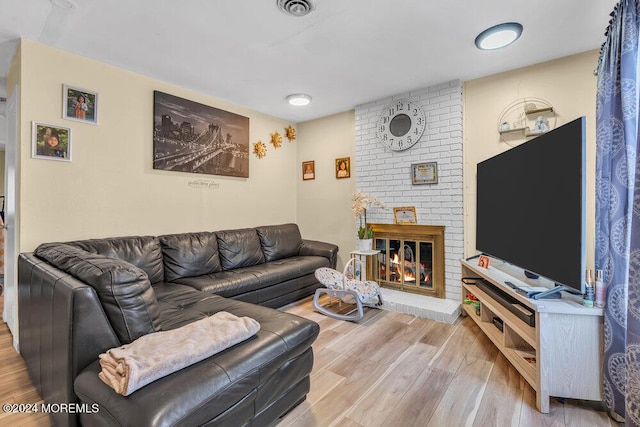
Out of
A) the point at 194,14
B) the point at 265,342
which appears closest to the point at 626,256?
the point at 265,342

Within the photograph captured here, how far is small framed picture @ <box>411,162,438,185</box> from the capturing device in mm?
3271

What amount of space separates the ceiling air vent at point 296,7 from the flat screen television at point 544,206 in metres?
1.72

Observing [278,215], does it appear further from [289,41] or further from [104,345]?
[104,345]

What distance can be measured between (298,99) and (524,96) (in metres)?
2.30

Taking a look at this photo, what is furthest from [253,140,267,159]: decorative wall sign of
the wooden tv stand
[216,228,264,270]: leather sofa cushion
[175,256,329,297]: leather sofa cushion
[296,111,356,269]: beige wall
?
the wooden tv stand

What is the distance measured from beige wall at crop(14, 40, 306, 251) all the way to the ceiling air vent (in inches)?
70.0

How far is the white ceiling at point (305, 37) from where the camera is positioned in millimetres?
1937

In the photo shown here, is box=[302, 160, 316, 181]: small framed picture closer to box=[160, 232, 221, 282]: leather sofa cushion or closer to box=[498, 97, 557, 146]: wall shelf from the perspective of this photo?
box=[160, 232, 221, 282]: leather sofa cushion

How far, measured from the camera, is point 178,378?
1080mm

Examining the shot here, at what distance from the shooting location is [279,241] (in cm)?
382

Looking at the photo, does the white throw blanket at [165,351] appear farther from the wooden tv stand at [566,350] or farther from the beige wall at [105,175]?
the beige wall at [105,175]

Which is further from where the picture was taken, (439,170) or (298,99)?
(298,99)

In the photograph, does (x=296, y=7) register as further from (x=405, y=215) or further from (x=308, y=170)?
(x=308, y=170)

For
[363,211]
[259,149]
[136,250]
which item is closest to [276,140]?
[259,149]
